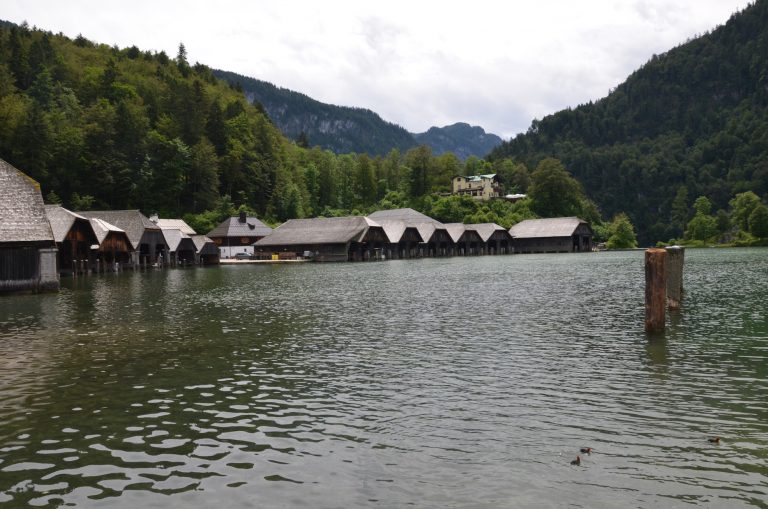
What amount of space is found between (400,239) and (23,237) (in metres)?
79.6

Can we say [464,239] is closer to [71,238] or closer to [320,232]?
→ [320,232]

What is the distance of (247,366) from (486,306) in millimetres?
15978

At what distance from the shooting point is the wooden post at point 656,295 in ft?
69.1

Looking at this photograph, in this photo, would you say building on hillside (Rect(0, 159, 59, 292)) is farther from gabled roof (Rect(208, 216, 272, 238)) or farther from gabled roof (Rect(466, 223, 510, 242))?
gabled roof (Rect(466, 223, 510, 242))

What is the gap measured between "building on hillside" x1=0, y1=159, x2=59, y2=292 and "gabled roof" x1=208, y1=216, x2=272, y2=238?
7423 cm

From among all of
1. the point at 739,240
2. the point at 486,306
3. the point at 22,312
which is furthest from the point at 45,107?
the point at 739,240

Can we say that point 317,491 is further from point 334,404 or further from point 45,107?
point 45,107

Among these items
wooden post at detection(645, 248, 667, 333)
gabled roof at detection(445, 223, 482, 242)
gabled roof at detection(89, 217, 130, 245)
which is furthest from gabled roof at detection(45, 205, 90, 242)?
gabled roof at detection(445, 223, 482, 242)

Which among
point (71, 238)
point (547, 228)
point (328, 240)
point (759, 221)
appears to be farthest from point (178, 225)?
point (759, 221)

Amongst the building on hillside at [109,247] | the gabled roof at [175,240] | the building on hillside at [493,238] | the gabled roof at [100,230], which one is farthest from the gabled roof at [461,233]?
the gabled roof at [100,230]

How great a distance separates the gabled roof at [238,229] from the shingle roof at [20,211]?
2927 inches

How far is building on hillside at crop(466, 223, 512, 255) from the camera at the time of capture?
137m

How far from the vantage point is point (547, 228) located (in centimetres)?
14050

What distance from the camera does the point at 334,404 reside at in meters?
13.2
